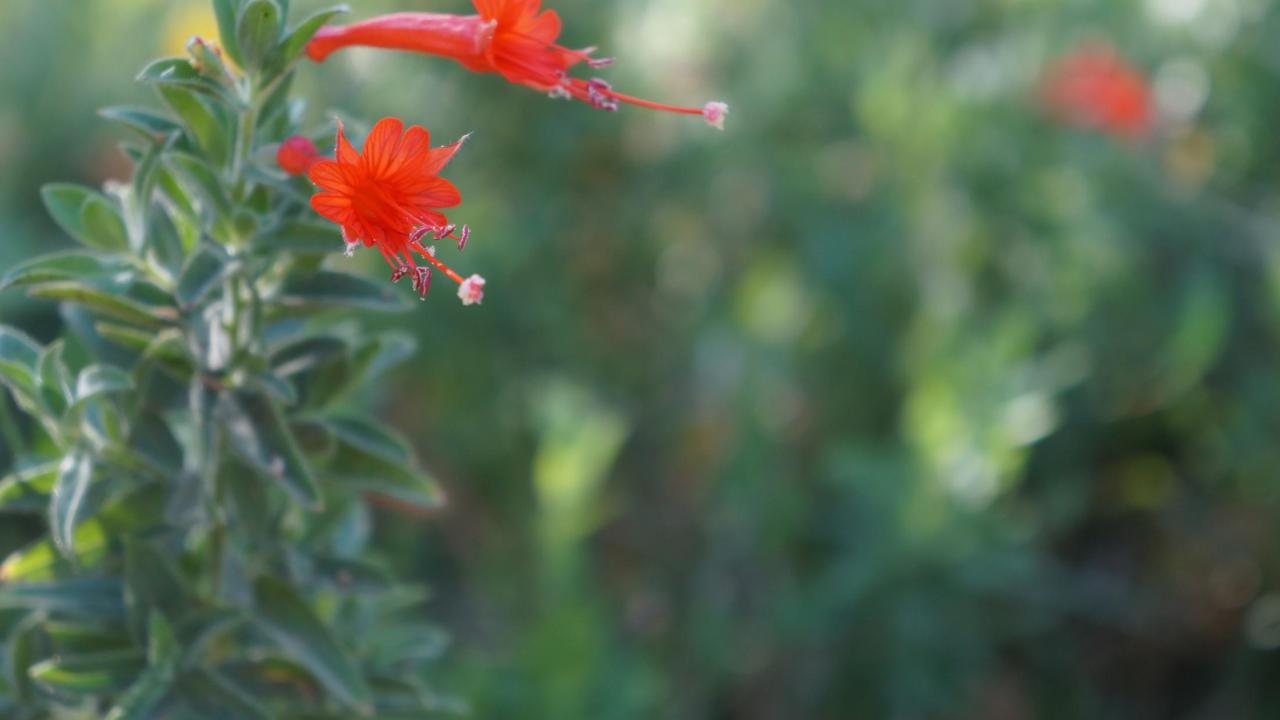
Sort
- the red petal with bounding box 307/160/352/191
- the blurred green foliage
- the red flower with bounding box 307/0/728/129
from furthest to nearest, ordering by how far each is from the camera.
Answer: the blurred green foliage < the red flower with bounding box 307/0/728/129 < the red petal with bounding box 307/160/352/191

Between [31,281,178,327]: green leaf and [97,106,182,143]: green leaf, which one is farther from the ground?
[97,106,182,143]: green leaf

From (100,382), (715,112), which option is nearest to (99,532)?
(100,382)

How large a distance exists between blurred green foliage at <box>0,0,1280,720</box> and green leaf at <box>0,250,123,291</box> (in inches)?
52.6

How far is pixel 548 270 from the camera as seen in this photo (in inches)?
116

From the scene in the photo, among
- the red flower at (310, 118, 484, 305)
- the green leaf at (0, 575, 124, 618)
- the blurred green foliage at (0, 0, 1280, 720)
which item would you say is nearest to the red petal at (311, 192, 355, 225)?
the red flower at (310, 118, 484, 305)

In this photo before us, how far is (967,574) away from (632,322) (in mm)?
1129

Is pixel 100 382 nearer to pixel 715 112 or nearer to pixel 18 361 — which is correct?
pixel 18 361

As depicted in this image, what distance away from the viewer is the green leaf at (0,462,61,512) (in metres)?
0.90

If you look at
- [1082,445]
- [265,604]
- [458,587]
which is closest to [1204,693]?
[1082,445]

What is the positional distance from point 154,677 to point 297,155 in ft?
1.10

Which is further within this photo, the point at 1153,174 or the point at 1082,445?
the point at 1153,174

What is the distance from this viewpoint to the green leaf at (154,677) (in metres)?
0.84

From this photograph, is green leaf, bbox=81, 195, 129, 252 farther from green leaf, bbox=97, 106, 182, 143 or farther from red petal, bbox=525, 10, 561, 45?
red petal, bbox=525, 10, 561, 45

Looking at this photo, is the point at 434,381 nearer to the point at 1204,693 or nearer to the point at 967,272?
the point at 967,272
